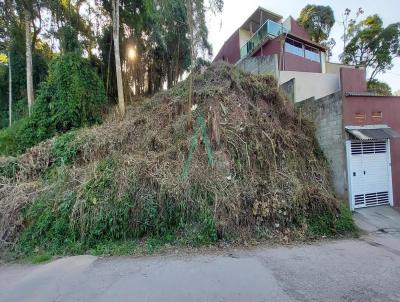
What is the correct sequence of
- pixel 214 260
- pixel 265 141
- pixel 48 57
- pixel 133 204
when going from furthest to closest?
pixel 48 57 < pixel 265 141 < pixel 133 204 < pixel 214 260

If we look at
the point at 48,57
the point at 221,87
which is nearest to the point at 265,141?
the point at 221,87

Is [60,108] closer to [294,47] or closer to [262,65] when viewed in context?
[262,65]

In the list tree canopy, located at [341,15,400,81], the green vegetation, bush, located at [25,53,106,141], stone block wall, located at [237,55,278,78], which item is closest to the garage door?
the green vegetation

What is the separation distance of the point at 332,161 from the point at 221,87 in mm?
4128

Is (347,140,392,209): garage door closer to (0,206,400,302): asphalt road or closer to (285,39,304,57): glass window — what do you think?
(0,206,400,302): asphalt road

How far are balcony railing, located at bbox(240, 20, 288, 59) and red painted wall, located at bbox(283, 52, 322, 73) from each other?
1.95m

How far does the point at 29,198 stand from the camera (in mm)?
5750

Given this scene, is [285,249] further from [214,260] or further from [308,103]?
[308,103]

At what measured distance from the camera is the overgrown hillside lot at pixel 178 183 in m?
A: 5.20

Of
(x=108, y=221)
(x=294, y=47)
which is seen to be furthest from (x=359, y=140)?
(x=294, y=47)

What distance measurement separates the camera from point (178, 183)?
5.63m

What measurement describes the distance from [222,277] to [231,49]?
2058 cm

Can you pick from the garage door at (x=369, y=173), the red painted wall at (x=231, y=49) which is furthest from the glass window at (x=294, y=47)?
the garage door at (x=369, y=173)

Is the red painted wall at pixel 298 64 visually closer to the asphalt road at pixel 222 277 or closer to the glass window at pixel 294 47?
the glass window at pixel 294 47
